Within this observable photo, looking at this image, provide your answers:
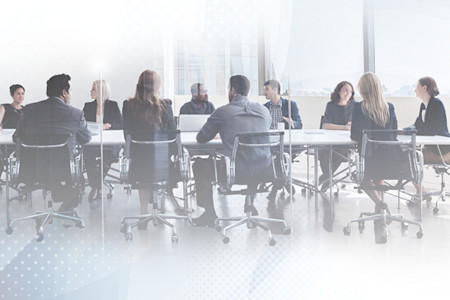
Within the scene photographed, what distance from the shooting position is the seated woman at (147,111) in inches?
106

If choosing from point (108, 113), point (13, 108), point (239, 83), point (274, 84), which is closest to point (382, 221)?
point (274, 84)

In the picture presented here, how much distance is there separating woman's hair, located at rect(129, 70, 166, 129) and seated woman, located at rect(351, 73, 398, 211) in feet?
4.34

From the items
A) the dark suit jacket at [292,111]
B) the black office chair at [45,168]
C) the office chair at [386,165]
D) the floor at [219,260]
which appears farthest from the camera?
the office chair at [386,165]

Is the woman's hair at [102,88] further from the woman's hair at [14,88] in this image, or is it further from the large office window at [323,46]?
the large office window at [323,46]

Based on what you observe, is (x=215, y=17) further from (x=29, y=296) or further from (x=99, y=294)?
(x=29, y=296)

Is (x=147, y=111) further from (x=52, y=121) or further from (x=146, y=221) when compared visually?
(x=146, y=221)

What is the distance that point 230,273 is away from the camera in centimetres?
275

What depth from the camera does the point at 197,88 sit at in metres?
2.70

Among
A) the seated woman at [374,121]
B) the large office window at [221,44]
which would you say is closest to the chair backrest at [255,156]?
the large office window at [221,44]

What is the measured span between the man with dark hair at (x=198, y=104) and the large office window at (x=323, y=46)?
0.49 metres

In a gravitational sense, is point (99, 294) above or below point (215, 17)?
below

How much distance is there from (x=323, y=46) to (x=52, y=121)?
5.85ft

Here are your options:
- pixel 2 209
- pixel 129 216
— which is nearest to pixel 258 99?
pixel 129 216

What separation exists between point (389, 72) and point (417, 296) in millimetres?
1400
